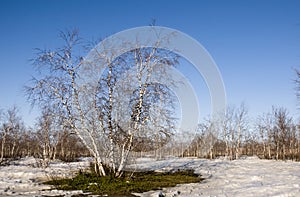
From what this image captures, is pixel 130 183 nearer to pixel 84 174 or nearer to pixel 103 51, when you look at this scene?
pixel 84 174

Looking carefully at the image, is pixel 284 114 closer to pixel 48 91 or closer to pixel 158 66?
pixel 158 66

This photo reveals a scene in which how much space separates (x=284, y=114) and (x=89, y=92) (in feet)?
120

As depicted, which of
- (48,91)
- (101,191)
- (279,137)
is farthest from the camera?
(279,137)

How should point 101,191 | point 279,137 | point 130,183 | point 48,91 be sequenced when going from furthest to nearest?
1. point 279,137
2. point 48,91
3. point 130,183
4. point 101,191

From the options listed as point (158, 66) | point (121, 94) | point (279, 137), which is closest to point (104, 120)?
point (121, 94)

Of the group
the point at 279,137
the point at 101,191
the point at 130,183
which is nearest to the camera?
the point at 101,191

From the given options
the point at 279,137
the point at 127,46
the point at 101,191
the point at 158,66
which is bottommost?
the point at 101,191

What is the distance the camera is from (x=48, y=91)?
13680mm

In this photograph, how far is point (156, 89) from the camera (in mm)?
14281

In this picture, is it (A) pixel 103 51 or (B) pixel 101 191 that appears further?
(A) pixel 103 51

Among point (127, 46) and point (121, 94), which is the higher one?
point (127, 46)

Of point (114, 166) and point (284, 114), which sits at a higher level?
point (284, 114)

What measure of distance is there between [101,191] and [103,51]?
6569mm

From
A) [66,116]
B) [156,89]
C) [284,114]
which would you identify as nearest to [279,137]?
[284,114]
